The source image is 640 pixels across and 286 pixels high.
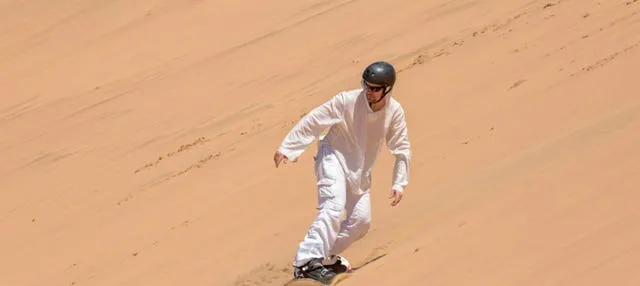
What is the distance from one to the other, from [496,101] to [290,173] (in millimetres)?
1568

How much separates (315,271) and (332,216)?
29cm

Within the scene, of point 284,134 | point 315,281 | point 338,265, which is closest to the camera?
point 315,281

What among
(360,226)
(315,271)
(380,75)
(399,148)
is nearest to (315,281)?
(315,271)

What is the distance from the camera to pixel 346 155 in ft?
23.5

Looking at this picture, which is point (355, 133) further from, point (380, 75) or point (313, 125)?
point (380, 75)

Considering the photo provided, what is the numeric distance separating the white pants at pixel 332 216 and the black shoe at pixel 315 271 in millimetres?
25

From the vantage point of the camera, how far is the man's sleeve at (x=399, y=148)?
7125 millimetres

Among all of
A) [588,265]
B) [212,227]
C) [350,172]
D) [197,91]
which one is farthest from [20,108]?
[588,265]

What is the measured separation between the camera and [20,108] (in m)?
13.1

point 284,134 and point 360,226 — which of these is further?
point 284,134

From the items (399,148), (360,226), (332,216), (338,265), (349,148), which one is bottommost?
(338,265)

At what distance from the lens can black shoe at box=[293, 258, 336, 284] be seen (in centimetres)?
680

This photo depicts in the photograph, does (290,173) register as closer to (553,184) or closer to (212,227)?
(212,227)

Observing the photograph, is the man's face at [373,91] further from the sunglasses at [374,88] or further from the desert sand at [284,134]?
the desert sand at [284,134]
